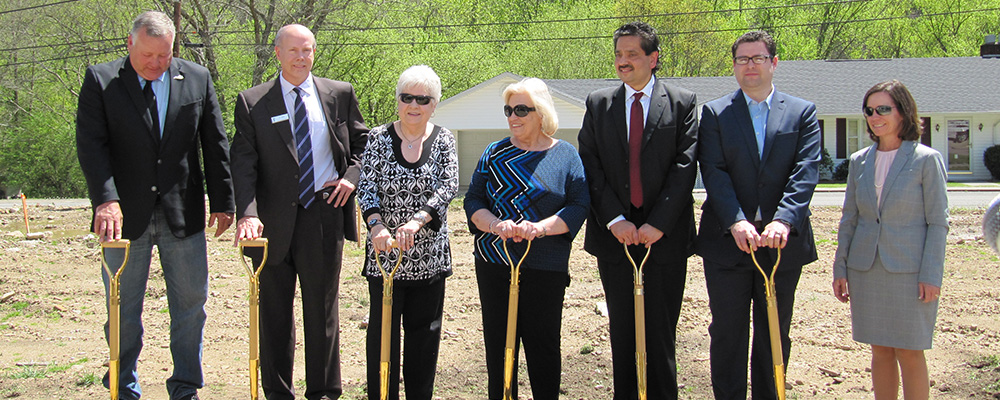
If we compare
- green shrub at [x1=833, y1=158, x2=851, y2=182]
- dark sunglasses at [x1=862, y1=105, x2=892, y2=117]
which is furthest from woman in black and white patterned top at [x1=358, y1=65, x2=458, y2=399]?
green shrub at [x1=833, y1=158, x2=851, y2=182]

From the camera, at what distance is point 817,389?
4945mm

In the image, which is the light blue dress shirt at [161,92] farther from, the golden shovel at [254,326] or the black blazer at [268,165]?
the golden shovel at [254,326]

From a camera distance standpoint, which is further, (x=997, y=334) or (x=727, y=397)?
(x=997, y=334)

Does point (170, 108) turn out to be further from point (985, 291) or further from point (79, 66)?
point (79, 66)

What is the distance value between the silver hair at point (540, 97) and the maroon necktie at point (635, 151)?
42 centimetres

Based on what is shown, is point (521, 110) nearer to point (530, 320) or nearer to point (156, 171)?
point (530, 320)

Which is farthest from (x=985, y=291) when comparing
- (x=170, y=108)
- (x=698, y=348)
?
(x=170, y=108)

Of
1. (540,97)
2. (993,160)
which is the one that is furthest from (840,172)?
(540,97)

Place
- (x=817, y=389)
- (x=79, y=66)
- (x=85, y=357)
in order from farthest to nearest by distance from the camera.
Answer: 1. (x=79, y=66)
2. (x=85, y=357)
3. (x=817, y=389)

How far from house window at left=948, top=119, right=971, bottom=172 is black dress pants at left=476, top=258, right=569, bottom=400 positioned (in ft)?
97.2

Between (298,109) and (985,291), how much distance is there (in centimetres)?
703

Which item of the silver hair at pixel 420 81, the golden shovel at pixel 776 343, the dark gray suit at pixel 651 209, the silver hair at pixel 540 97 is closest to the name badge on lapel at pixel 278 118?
the silver hair at pixel 420 81

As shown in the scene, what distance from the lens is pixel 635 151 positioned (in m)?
4.18

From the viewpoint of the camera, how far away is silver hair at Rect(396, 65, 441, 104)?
413cm
